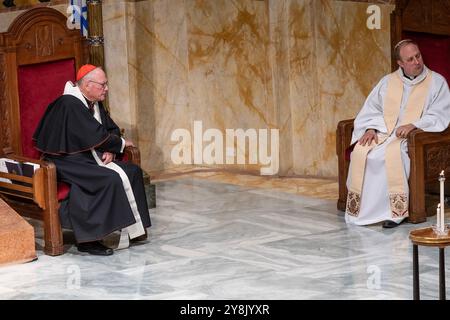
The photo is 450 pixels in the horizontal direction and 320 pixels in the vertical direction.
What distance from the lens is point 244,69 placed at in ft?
33.7

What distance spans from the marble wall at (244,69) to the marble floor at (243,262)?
1.44 metres

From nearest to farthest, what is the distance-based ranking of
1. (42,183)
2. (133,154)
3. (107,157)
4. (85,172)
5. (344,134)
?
(42,183) < (85,172) < (107,157) < (133,154) < (344,134)

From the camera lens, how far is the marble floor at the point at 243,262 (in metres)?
5.95

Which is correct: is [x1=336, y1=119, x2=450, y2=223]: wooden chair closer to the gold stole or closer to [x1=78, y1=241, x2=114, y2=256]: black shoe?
the gold stole

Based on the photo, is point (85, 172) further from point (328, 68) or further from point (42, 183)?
point (328, 68)

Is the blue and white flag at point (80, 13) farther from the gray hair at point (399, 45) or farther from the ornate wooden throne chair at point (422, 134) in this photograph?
the gray hair at point (399, 45)

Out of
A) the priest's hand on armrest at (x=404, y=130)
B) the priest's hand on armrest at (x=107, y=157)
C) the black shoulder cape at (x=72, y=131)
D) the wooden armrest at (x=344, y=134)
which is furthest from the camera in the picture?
the wooden armrest at (x=344, y=134)

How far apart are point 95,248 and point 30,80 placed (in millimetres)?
1522

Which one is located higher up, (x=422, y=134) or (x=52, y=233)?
(x=422, y=134)

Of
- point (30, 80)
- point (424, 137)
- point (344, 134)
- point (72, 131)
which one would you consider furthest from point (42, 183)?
point (424, 137)

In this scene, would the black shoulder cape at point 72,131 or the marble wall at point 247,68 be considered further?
the marble wall at point 247,68

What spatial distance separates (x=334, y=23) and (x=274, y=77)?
78 centimetres

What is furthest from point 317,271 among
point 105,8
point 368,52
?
point 105,8

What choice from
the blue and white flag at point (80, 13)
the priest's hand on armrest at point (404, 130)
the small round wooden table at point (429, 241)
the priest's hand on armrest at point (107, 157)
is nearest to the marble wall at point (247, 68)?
the blue and white flag at point (80, 13)
